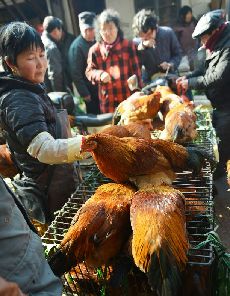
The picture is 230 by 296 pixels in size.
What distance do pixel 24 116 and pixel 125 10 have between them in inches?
313

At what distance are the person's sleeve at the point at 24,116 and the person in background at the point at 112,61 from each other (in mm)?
2848

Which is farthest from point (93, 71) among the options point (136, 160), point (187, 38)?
point (187, 38)

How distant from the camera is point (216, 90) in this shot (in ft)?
13.1

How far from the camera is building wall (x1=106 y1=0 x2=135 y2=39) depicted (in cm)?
881

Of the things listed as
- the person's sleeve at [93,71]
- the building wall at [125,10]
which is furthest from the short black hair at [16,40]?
the building wall at [125,10]

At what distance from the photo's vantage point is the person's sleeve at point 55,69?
19.6ft

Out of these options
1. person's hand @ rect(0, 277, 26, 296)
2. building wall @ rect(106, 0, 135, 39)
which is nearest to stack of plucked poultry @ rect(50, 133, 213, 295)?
person's hand @ rect(0, 277, 26, 296)

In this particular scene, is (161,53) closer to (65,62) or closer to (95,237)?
(65,62)

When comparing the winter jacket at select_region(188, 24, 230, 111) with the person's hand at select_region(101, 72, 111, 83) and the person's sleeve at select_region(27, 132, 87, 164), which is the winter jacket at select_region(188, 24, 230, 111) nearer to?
the person's hand at select_region(101, 72, 111, 83)

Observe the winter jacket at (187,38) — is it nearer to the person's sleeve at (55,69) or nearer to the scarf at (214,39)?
the person's sleeve at (55,69)

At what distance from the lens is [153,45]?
5.21 metres

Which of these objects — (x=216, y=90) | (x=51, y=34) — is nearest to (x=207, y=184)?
(x=216, y=90)

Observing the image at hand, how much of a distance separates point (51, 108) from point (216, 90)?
247 centimetres

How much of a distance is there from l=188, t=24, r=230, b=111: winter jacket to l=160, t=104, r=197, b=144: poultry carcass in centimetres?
122
